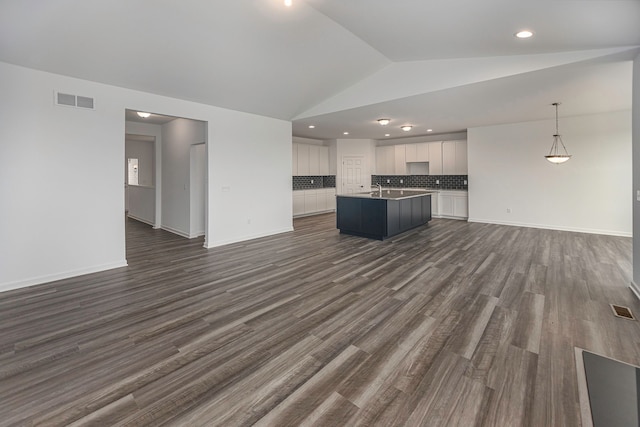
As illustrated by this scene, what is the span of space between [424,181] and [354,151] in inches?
102

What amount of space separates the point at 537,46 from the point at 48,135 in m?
6.07

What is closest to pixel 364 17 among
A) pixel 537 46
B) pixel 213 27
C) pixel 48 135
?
pixel 213 27

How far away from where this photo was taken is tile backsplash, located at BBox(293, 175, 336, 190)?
9898 millimetres

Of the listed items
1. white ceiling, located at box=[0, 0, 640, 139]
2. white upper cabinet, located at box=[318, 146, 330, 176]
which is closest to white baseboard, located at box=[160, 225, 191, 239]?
white ceiling, located at box=[0, 0, 640, 139]

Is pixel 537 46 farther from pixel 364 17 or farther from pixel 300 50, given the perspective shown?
pixel 300 50

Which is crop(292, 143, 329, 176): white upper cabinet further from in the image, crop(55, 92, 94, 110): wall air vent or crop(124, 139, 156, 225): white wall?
crop(55, 92, 94, 110): wall air vent

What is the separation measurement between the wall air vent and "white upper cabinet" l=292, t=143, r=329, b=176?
5823 millimetres

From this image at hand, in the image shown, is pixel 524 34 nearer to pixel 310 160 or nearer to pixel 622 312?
pixel 622 312

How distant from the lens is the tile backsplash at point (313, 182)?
9.90 metres

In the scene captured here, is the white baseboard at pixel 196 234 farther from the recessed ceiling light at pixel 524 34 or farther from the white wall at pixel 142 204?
the recessed ceiling light at pixel 524 34

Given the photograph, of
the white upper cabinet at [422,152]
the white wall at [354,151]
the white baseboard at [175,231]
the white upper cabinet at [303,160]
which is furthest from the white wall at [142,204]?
the white upper cabinet at [422,152]

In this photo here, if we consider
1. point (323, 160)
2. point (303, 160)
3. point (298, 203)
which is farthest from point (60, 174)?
point (323, 160)

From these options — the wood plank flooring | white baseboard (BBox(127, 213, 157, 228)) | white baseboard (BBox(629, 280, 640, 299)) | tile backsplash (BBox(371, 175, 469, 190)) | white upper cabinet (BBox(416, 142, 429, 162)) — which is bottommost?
the wood plank flooring

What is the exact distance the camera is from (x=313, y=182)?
10.5 meters
